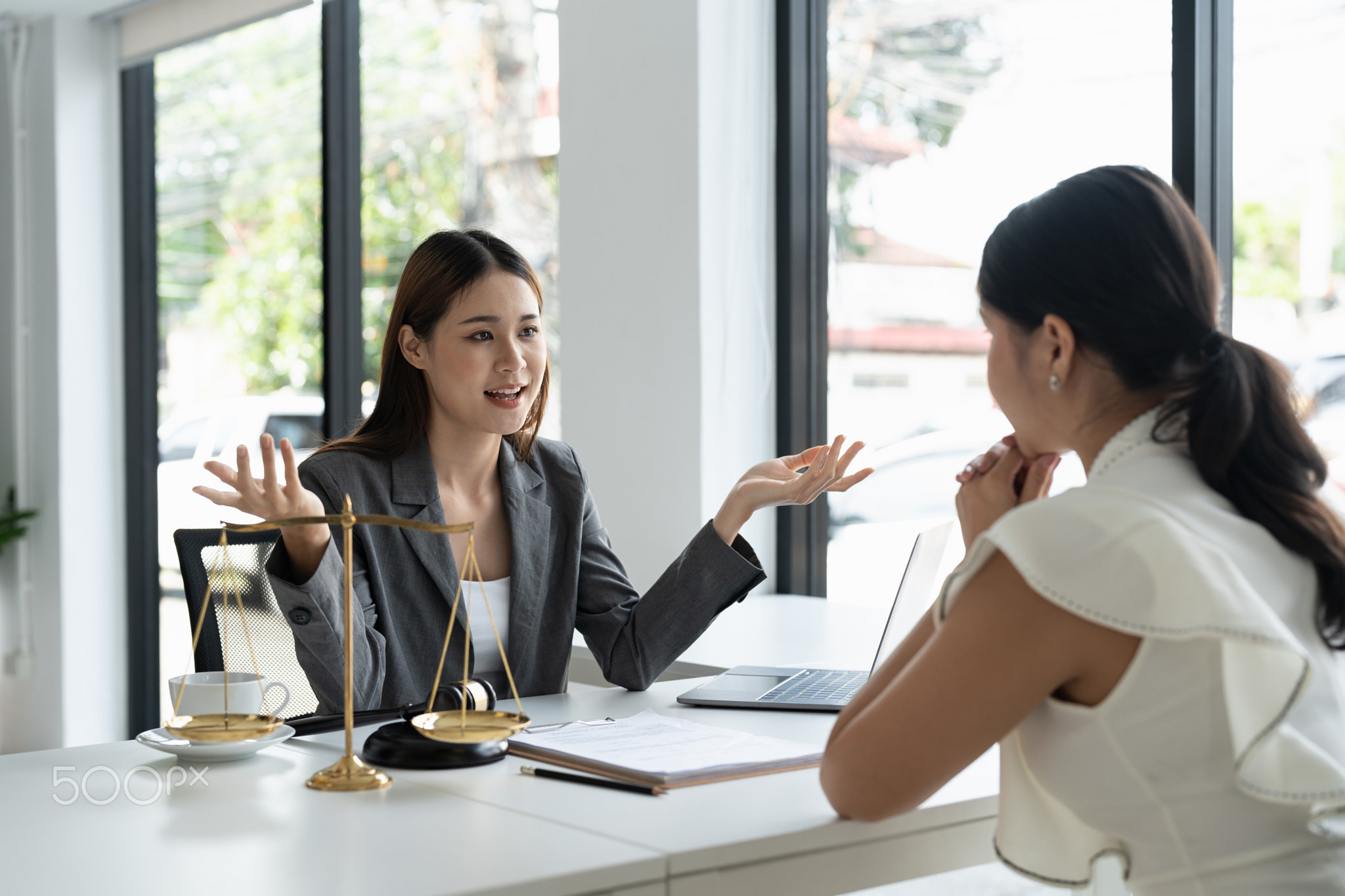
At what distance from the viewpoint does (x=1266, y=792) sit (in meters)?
0.91

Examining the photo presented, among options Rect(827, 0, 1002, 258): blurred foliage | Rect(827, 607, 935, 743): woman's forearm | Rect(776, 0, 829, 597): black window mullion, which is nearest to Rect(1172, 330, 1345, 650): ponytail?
Rect(827, 607, 935, 743): woman's forearm

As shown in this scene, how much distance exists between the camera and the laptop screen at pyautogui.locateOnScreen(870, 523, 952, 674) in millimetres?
1452

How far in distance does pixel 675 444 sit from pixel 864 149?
834 millimetres

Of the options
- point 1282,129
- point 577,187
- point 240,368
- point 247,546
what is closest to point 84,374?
point 240,368

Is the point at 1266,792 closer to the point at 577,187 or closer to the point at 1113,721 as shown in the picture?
the point at 1113,721

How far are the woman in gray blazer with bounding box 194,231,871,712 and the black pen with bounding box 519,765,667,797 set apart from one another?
42cm

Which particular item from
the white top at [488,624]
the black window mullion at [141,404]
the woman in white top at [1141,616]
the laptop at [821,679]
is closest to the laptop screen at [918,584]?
the laptop at [821,679]

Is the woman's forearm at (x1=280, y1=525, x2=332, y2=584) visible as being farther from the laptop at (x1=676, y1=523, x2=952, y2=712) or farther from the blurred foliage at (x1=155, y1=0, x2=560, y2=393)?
the blurred foliage at (x1=155, y1=0, x2=560, y2=393)

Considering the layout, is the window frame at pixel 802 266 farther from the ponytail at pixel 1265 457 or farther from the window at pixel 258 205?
the ponytail at pixel 1265 457

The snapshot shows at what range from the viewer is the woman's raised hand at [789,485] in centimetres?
173

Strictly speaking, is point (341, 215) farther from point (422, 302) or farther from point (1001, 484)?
point (1001, 484)

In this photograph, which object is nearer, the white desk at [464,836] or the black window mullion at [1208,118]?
the white desk at [464,836]

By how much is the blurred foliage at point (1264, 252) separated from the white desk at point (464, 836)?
1400 millimetres

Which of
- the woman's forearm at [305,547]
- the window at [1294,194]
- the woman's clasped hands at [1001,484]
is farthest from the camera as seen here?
the window at [1294,194]
